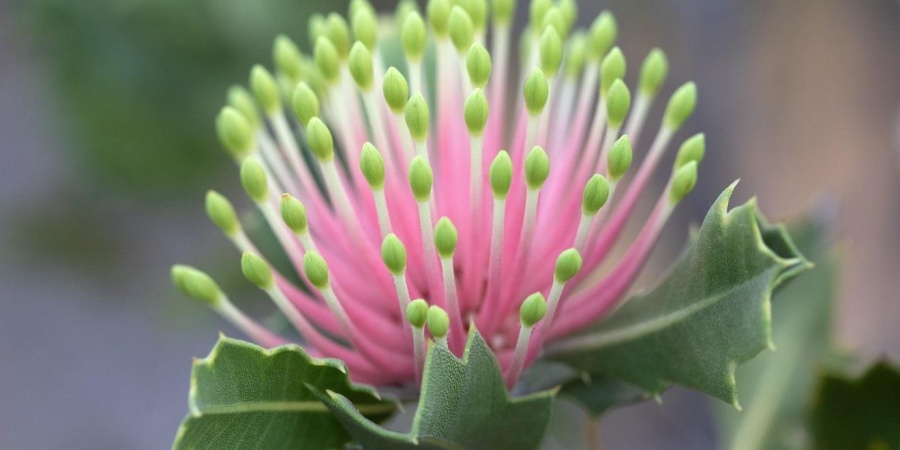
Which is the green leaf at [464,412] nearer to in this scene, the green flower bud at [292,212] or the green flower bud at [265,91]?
the green flower bud at [292,212]

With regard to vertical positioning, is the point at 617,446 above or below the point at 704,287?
below

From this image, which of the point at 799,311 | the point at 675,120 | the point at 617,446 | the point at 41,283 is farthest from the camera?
the point at 41,283

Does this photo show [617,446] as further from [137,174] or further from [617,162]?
[617,162]

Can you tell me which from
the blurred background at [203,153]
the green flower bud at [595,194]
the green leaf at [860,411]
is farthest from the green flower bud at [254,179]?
the blurred background at [203,153]

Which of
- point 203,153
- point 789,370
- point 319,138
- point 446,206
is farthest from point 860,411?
point 203,153

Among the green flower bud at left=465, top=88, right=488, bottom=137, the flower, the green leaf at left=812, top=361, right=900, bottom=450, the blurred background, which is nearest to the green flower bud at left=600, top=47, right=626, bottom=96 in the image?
the flower

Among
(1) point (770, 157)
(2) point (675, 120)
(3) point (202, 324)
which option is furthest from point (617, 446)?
(2) point (675, 120)
